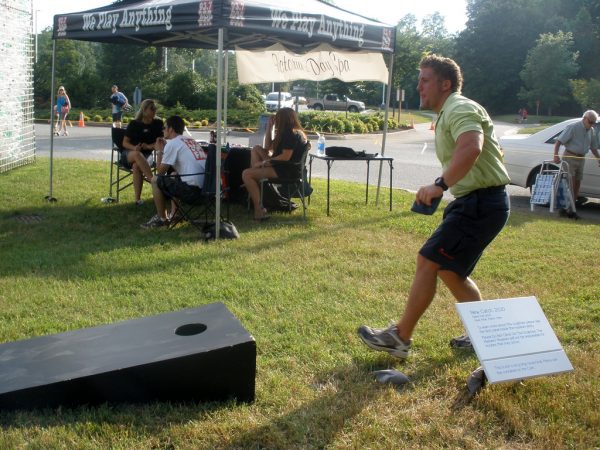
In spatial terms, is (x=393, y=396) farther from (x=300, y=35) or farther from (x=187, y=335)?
(x=300, y=35)

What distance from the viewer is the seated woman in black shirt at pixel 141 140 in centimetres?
855

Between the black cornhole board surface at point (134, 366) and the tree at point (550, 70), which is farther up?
the tree at point (550, 70)

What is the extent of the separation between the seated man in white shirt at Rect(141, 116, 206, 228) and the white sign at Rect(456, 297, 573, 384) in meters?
4.49

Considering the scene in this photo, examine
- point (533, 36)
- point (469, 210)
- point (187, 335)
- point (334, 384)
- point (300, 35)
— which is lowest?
point (334, 384)

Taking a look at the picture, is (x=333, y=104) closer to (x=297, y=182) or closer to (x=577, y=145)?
(x=577, y=145)

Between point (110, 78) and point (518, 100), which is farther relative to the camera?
point (518, 100)

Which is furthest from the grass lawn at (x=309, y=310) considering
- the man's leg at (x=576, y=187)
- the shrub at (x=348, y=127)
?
the shrub at (x=348, y=127)

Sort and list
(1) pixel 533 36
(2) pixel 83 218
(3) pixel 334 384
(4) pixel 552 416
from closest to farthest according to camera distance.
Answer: (4) pixel 552 416 → (3) pixel 334 384 → (2) pixel 83 218 → (1) pixel 533 36

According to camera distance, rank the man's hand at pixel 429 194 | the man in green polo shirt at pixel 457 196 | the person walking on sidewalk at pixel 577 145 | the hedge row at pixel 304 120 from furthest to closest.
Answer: the hedge row at pixel 304 120 → the person walking on sidewalk at pixel 577 145 → the man in green polo shirt at pixel 457 196 → the man's hand at pixel 429 194

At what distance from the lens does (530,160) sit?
10781mm

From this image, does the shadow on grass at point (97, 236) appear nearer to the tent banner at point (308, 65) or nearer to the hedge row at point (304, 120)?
the tent banner at point (308, 65)

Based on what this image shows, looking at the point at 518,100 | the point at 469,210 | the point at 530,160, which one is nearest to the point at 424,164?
the point at 530,160

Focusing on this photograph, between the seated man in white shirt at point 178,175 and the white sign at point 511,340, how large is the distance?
14.7ft

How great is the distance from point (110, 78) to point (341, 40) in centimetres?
3323
